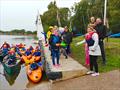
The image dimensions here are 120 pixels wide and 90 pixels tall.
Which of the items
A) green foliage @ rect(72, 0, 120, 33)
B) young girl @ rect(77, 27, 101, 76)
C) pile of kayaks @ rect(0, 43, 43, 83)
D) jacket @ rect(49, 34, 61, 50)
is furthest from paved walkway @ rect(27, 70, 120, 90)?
green foliage @ rect(72, 0, 120, 33)

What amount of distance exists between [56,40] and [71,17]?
61.5 metres

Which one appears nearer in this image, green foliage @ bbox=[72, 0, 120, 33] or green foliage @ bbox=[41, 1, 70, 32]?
green foliage @ bbox=[72, 0, 120, 33]

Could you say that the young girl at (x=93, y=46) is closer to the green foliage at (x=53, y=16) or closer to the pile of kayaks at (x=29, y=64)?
the pile of kayaks at (x=29, y=64)

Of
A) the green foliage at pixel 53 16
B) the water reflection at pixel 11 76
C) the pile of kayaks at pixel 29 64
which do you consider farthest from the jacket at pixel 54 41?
the green foliage at pixel 53 16

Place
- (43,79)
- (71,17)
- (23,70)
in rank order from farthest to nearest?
(71,17), (23,70), (43,79)

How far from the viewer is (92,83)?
11.4m

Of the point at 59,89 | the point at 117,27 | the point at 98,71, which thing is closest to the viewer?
the point at 59,89

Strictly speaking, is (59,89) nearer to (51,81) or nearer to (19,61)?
(51,81)

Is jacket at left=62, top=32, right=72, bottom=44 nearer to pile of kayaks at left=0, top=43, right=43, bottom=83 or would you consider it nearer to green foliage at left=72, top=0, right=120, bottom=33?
pile of kayaks at left=0, top=43, right=43, bottom=83

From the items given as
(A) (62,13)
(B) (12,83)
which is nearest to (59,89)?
(B) (12,83)

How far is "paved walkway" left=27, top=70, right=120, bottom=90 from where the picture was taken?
1090 centimetres

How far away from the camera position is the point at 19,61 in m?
21.3

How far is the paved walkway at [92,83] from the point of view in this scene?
10.9 meters

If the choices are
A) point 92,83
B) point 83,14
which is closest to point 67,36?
point 92,83
